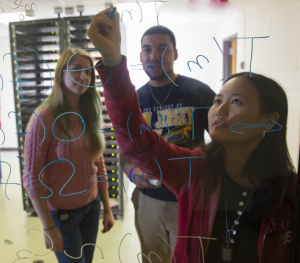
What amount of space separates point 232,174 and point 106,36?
55cm

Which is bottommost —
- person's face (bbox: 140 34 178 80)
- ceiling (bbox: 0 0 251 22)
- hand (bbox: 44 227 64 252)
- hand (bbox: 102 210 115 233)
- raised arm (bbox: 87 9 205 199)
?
hand (bbox: 44 227 64 252)

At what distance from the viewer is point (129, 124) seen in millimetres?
603

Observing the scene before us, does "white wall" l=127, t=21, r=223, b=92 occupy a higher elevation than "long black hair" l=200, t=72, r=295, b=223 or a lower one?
higher

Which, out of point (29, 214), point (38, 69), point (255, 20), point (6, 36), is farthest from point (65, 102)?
point (255, 20)

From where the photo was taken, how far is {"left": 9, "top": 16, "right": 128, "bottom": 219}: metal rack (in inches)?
23.2

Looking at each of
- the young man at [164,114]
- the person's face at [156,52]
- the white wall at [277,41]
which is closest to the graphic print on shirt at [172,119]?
the young man at [164,114]

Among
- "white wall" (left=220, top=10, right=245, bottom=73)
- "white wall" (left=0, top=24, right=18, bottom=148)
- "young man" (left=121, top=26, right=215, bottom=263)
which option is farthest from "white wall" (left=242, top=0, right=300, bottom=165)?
"white wall" (left=0, top=24, right=18, bottom=148)

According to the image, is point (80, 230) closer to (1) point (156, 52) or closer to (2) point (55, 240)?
(2) point (55, 240)

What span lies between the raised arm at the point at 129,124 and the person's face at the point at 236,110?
10cm

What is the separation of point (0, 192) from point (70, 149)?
0.27m

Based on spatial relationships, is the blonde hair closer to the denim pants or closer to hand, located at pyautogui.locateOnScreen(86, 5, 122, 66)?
hand, located at pyautogui.locateOnScreen(86, 5, 122, 66)

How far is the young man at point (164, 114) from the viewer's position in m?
0.59

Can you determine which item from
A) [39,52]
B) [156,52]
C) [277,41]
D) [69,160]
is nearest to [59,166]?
[69,160]

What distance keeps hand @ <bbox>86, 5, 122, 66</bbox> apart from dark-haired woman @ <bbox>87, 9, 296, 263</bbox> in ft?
0.50
